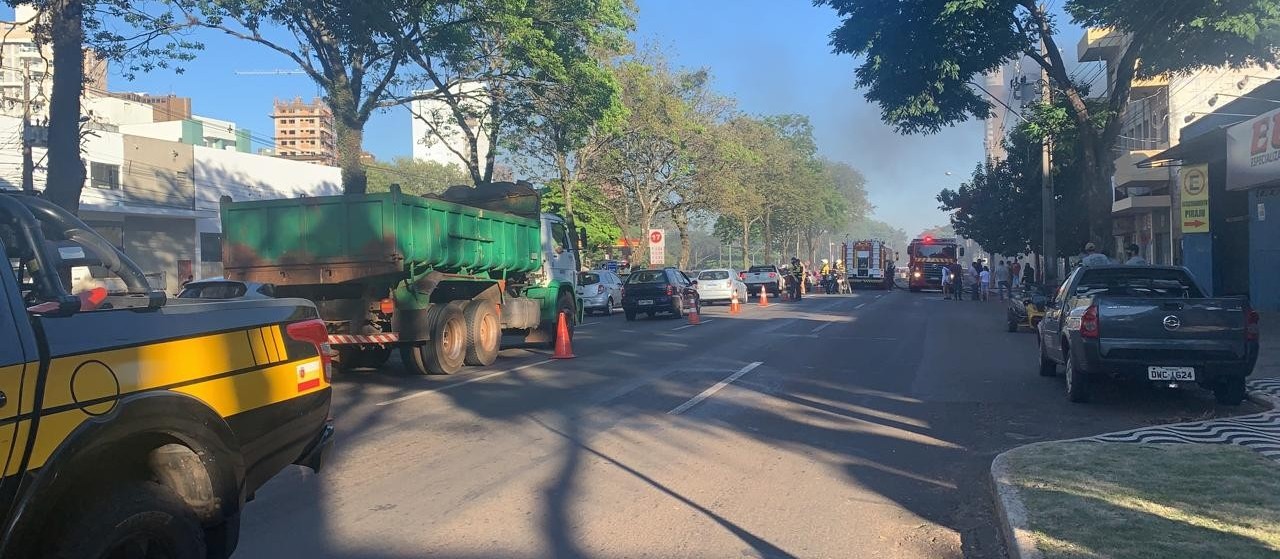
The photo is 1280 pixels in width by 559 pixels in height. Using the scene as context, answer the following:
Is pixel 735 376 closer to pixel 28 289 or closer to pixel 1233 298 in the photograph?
pixel 1233 298

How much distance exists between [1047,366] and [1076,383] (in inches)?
99.6

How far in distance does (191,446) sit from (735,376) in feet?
32.7

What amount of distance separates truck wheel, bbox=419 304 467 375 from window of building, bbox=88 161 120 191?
24.9 meters

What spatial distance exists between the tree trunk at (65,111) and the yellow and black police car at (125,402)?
1209 centimetres

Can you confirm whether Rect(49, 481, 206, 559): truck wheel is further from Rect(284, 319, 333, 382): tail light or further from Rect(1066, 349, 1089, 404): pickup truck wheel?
Rect(1066, 349, 1089, 404): pickup truck wheel

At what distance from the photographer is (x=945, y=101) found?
2255 cm

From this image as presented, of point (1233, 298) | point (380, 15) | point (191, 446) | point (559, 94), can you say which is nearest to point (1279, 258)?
point (1233, 298)

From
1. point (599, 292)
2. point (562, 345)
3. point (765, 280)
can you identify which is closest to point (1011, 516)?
point (562, 345)

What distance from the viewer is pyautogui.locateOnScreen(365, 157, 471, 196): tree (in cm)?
7825

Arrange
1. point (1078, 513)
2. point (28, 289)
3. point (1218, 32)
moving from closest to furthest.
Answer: point (28, 289), point (1078, 513), point (1218, 32)

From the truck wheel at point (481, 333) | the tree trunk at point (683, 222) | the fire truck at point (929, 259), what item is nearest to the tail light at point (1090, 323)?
the truck wheel at point (481, 333)

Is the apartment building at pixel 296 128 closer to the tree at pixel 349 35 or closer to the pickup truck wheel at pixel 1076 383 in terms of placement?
the tree at pixel 349 35

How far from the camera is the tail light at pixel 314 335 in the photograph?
5.04 meters

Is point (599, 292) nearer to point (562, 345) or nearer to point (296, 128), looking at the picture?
point (562, 345)
